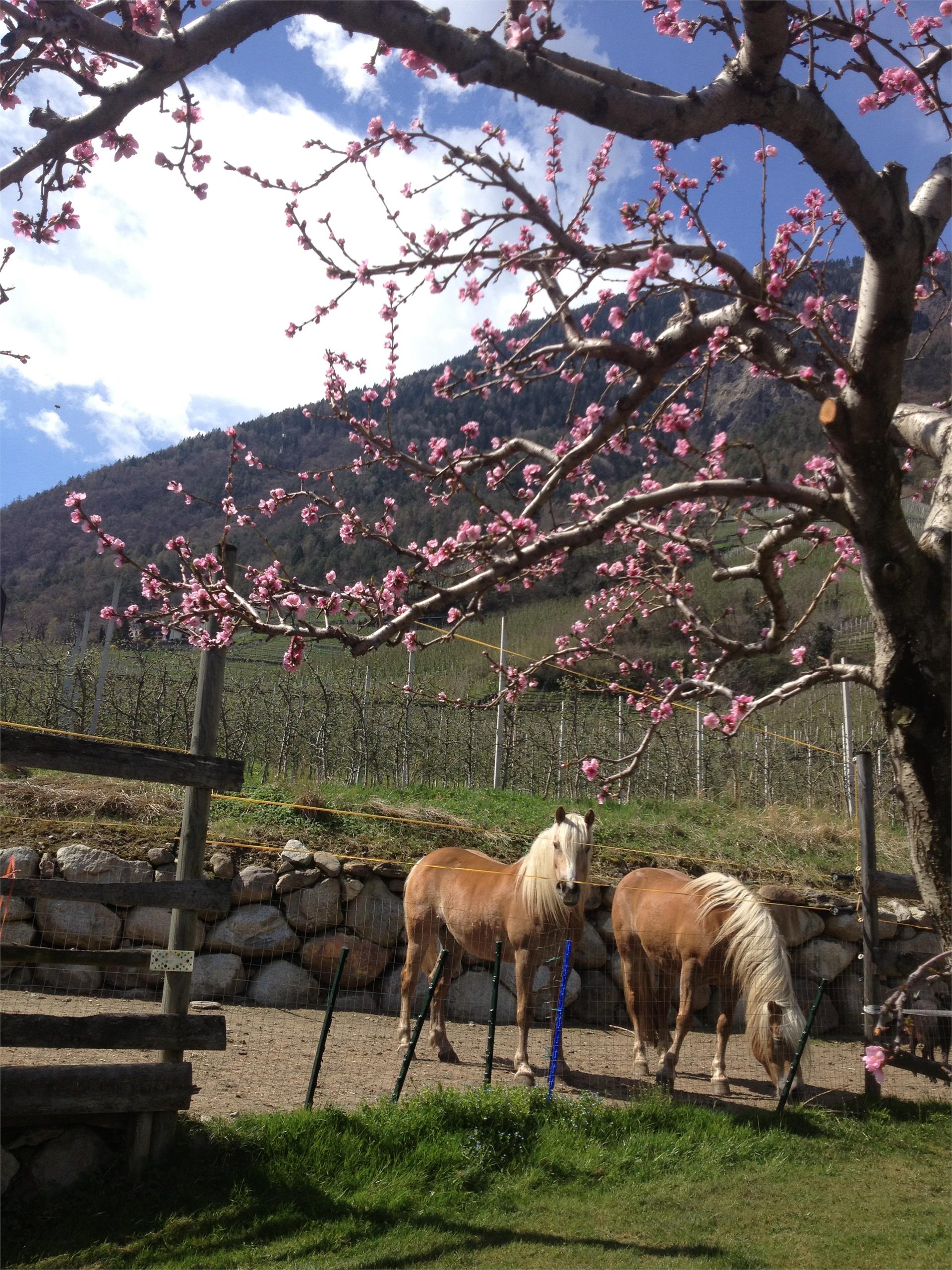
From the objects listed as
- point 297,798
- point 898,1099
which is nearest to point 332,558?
point 297,798

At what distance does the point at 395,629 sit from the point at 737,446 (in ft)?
6.12

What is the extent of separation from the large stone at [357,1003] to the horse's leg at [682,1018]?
7.73 feet

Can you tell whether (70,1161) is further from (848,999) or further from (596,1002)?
(848,999)

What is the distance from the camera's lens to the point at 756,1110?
5.28 m

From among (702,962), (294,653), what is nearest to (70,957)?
(294,653)

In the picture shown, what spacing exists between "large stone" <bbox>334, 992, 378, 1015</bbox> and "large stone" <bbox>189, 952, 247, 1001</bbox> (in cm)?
78

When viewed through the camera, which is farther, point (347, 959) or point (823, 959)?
point (823, 959)

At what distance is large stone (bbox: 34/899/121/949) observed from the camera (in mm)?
6520

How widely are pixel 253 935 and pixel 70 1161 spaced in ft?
11.4

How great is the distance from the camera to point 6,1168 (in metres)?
3.37

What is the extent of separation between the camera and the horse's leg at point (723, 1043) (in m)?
5.95

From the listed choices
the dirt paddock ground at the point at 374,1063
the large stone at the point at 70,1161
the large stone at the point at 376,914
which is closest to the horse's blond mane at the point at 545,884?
the dirt paddock ground at the point at 374,1063

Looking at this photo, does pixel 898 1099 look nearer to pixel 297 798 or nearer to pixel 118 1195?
pixel 118 1195

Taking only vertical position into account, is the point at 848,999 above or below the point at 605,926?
below
